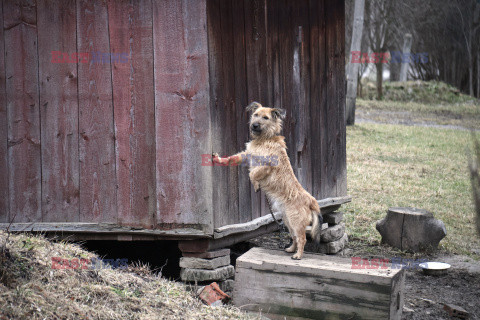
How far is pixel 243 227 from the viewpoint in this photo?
5.83 m

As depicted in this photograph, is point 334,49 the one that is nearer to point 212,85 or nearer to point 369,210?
point 212,85

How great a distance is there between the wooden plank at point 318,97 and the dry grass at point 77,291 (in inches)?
105

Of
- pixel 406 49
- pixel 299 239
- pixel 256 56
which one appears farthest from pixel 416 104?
pixel 299 239

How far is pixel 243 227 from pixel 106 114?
1843 mm

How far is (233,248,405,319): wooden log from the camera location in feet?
15.3

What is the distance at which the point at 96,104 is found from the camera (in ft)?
18.0

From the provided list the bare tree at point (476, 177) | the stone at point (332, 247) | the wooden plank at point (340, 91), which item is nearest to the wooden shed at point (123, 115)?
the wooden plank at point (340, 91)

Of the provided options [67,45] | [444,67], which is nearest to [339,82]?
[67,45]

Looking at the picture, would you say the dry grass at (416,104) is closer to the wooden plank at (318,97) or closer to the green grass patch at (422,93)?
the green grass patch at (422,93)

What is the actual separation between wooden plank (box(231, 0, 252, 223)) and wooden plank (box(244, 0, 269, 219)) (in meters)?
0.07

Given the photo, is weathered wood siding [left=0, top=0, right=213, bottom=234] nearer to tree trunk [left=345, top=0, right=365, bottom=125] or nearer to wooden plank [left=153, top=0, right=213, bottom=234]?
wooden plank [left=153, top=0, right=213, bottom=234]

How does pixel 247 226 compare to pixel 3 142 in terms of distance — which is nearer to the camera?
pixel 3 142

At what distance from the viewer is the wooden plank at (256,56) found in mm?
5940

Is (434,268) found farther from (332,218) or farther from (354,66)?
(354,66)
